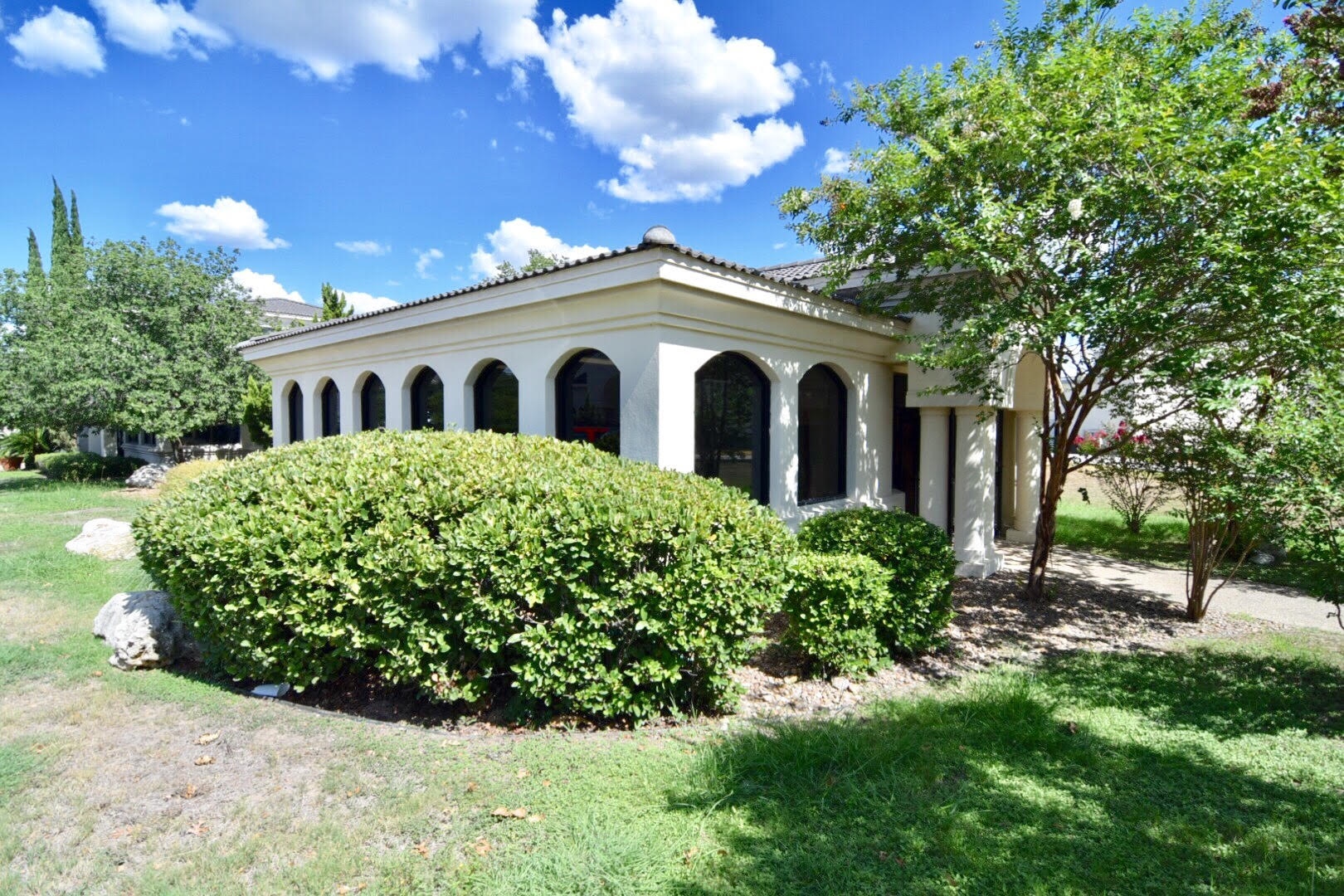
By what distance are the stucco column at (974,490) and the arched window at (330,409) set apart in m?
12.4

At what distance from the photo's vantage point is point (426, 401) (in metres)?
10.6

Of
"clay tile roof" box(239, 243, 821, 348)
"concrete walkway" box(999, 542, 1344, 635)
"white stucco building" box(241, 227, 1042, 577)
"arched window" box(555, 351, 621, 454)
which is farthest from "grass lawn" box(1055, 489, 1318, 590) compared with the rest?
"arched window" box(555, 351, 621, 454)

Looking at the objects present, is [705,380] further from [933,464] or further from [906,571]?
[933,464]

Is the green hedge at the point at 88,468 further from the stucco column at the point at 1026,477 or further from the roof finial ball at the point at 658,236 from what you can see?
the stucco column at the point at 1026,477

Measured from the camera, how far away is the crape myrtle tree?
504 cm

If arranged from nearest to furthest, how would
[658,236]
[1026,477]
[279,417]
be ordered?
[658,236]
[1026,477]
[279,417]

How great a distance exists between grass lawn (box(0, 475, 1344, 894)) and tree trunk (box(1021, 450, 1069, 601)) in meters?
2.82

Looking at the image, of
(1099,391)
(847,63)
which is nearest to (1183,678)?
(1099,391)

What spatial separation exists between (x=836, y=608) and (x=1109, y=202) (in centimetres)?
443

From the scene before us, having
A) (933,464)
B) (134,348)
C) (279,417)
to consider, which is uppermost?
(134,348)

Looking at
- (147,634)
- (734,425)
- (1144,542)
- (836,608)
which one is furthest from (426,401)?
(1144,542)

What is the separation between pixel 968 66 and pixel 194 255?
72.6 feet

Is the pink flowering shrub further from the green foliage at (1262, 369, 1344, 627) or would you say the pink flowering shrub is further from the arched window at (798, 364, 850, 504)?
the arched window at (798, 364, 850, 504)

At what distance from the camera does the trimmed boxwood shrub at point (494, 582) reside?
3.90m
